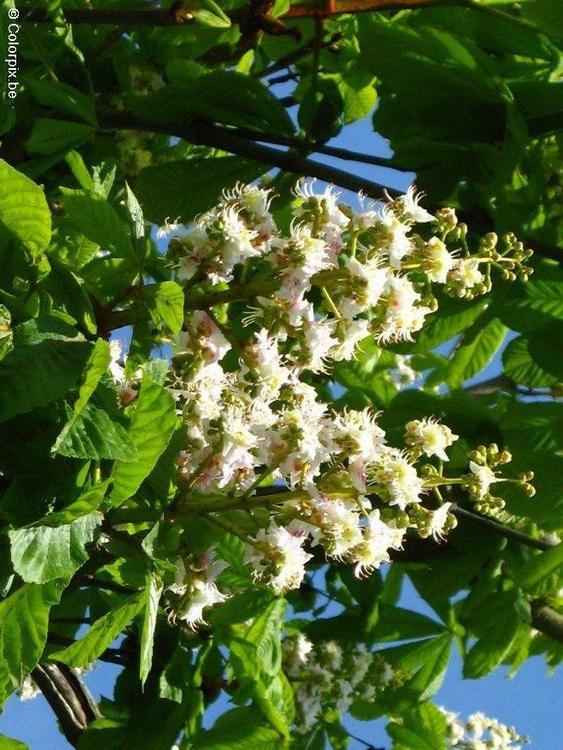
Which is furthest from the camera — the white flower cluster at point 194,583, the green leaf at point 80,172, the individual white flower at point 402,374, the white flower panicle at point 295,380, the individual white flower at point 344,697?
the individual white flower at point 402,374

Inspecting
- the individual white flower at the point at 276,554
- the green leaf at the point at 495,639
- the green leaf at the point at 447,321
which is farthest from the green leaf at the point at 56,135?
the green leaf at the point at 495,639

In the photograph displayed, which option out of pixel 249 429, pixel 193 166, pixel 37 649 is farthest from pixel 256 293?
pixel 193 166

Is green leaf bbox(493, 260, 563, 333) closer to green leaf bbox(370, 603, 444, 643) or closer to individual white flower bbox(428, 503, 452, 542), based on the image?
individual white flower bbox(428, 503, 452, 542)

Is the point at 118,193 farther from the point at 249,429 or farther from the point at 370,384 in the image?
the point at 249,429

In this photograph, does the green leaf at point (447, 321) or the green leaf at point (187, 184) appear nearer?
the green leaf at point (187, 184)

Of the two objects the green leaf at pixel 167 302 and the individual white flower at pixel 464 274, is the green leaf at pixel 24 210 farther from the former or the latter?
the individual white flower at pixel 464 274

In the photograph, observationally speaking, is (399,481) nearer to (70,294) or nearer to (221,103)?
(70,294)

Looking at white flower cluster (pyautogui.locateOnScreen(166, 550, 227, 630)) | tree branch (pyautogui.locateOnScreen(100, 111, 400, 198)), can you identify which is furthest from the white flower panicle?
tree branch (pyautogui.locateOnScreen(100, 111, 400, 198))

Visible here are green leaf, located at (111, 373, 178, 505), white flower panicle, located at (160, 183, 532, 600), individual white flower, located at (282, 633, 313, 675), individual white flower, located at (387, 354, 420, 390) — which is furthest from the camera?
individual white flower, located at (387, 354, 420, 390)
